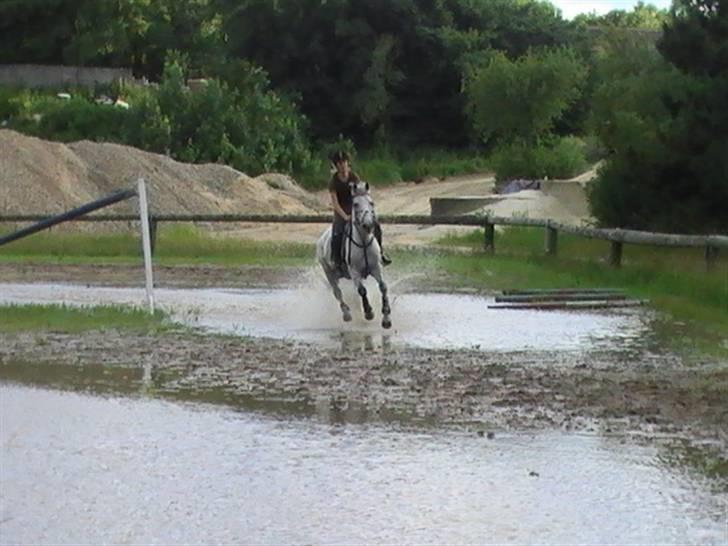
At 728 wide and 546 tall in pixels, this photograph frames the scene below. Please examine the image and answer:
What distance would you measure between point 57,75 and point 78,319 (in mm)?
76454

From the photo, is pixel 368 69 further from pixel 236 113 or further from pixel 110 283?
pixel 110 283

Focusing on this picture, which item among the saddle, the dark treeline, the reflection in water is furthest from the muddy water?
the dark treeline

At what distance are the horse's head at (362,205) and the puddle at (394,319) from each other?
1238 mm

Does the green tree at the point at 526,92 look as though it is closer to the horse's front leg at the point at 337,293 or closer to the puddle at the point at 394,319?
the puddle at the point at 394,319

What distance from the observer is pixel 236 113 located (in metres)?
76.6

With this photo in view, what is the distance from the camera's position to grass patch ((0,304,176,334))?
19.7 metres

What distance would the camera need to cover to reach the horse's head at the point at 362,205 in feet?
69.3

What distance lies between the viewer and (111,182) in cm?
5731

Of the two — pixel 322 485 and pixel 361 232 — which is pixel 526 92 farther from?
pixel 322 485

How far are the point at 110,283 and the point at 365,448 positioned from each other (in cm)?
1777

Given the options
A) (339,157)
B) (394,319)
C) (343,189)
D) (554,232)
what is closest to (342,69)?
(554,232)

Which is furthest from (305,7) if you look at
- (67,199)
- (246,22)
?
(67,199)

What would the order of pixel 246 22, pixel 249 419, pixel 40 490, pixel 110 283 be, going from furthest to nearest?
pixel 246 22 → pixel 110 283 → pixel 249 419 → pixel 40 490

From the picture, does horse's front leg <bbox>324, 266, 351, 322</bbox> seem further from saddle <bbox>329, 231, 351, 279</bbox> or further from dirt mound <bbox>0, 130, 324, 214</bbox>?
dirt mound <bbox>0, 130, 324, 214</bbox>
